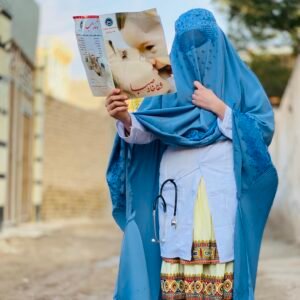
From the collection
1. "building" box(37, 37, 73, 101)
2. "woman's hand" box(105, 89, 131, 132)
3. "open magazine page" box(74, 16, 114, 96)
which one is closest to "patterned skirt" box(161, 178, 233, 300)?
"woman's hand" box(105, 89, 131, 132)

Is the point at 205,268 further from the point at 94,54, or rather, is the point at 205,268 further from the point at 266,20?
the point at 266,20

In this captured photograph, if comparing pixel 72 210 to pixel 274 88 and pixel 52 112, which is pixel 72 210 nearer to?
pixel 52 112

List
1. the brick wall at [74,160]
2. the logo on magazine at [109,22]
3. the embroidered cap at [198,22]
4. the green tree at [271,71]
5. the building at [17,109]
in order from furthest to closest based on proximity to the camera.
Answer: the green tree at [271,71]
the brick wall at [74,160]
the building at [17,109]
the embroidered cap at [198,22]
the logo on magazine at [109,22]

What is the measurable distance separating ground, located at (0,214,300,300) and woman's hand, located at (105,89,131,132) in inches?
84.8

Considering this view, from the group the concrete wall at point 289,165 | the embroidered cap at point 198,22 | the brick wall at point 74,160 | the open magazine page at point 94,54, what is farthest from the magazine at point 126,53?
the brick wall at point 74,160

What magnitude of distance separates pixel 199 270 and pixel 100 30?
950 mm

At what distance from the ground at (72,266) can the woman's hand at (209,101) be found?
6.57 ft

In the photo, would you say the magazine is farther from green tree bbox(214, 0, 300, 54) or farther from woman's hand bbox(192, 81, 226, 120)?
green tree bbox(214, 0, 300, 54)

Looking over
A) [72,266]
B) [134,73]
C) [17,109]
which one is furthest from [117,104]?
[17,109]

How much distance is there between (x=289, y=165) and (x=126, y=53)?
277 inches

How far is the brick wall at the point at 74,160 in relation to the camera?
1334cm

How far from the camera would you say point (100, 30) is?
2.31 m

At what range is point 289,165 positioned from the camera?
9.09 metres

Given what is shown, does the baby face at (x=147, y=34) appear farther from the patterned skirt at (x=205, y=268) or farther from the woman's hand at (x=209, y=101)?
the patterned skirt at (x=205, y=268)
